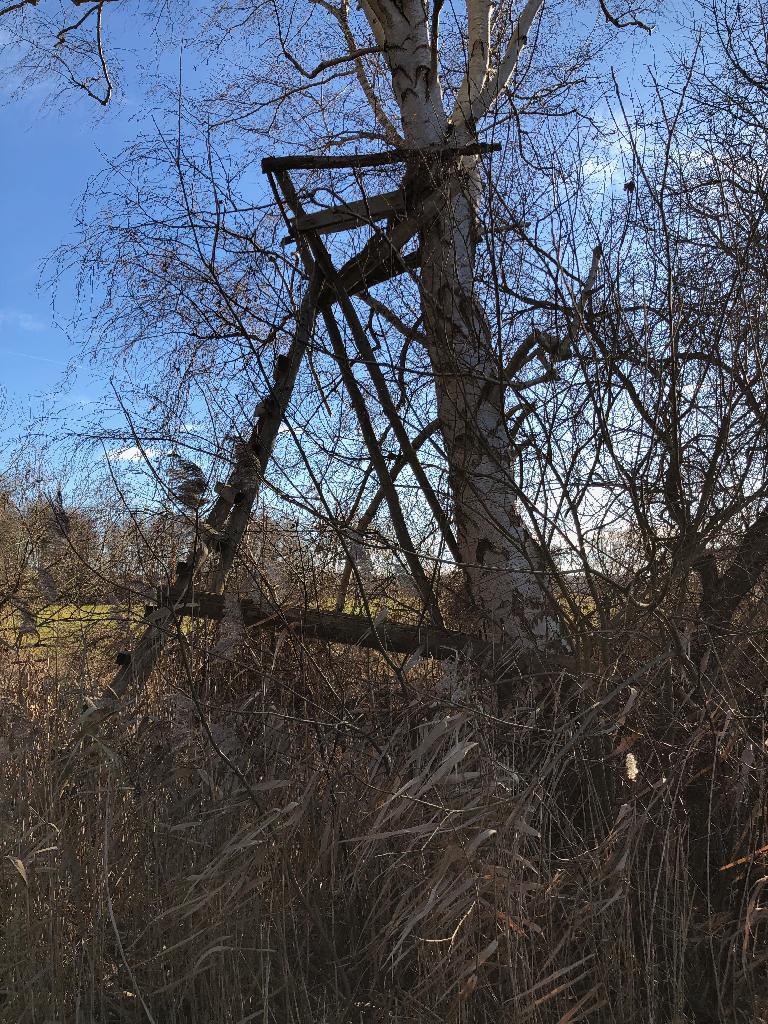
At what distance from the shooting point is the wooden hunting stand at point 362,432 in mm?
3275

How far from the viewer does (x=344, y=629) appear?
3.41 m

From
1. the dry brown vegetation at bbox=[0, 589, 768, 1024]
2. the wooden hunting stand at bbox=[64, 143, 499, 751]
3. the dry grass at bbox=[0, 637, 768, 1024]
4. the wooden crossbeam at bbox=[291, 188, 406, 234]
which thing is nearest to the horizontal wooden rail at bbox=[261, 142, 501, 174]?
the wooden hunting stand at bbox=[64, 143, 499, 751]

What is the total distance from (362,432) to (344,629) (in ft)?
2.60

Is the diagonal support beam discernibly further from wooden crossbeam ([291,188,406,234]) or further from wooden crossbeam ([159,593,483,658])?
wooden crossbeam ([291,188,406,234])

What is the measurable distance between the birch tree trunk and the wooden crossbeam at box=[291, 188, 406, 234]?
112mm

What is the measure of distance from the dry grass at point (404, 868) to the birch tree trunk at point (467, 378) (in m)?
0.57

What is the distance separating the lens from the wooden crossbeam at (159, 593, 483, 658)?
333cm

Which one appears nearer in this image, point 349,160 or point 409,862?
point 409,862

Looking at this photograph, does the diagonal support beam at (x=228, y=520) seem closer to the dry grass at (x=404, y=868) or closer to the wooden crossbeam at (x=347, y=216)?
the dry grass at (x=404, y=868)

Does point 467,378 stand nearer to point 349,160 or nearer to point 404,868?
point 349,160

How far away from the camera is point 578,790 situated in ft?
→ 9.16

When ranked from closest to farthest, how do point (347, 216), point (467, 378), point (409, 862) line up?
point (409, 862) < point (467, 378) < point (347, 216)

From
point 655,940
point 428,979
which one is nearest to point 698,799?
point 655,940

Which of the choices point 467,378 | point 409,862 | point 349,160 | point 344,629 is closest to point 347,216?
point 349,160
